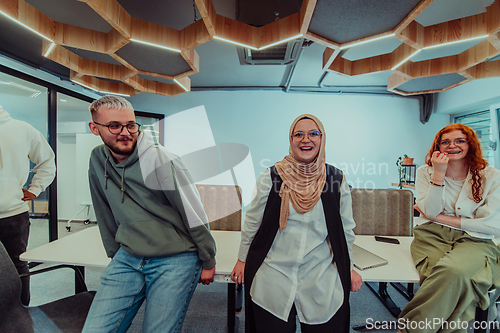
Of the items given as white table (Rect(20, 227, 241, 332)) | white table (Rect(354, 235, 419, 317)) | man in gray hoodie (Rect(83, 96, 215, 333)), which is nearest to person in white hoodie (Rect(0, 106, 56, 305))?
white table (Rect(20, 227, 241, 332))

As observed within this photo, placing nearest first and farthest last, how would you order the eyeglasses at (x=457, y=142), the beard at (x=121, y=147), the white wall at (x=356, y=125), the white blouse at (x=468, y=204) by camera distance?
1. the beard at (x=121, y=147)
2. the white blouse at (x=468, y=204)
3. the eyeglasses at (x=457, y=142)
4. the white wall at (x=356, y=125)

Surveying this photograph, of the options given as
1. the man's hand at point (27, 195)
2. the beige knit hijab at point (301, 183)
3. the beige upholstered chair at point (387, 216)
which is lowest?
the beige upholstered chair at point (387, 216)

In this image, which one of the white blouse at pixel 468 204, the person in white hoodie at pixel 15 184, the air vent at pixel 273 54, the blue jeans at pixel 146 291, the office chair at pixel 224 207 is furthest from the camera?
the air vent at pixel 273 54

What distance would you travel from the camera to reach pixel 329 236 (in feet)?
3.79

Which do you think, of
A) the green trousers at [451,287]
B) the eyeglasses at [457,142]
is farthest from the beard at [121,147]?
the eyeglasses at [457,142]

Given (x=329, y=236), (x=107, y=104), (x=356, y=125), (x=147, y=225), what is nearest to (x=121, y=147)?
(x=107, y=104)

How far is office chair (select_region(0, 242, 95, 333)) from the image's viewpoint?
1.04 m

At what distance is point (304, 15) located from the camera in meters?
1.46

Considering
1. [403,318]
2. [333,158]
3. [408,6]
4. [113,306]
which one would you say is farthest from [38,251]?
[333,158]

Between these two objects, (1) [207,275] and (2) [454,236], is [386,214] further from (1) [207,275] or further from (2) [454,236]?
(1) [207,275]

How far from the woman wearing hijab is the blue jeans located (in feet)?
0.95

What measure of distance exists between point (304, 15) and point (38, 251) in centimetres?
239

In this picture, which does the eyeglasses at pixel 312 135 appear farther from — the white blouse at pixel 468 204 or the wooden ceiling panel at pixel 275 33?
the white blouse at pixel 468 204

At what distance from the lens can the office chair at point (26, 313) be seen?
104 centimetres
